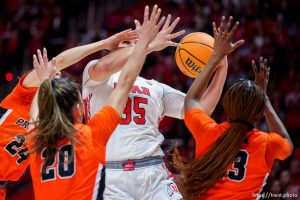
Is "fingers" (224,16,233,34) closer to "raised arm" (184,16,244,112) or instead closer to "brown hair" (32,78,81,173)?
"raised arm" (184,16,244,112)

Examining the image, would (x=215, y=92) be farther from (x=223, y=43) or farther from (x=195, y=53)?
(x=223, y=43)

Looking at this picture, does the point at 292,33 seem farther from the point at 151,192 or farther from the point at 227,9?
the point at 151,192

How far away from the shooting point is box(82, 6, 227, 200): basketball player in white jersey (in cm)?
529

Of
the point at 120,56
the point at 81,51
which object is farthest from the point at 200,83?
the point at 81,51

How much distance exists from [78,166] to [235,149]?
1.16m

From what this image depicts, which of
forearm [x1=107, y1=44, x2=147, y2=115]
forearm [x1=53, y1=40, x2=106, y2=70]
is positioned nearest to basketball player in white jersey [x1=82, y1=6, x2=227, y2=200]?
forearm [x1=53, y1=40, x2=106, y2=70]

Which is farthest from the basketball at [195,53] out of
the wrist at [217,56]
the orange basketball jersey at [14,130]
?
the orange basketball jersey at [14,130]

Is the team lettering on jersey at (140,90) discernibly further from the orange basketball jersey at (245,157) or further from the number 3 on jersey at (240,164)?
the number 3 on jersey at (240,164)

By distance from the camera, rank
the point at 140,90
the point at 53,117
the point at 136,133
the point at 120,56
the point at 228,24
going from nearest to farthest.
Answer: the point at 53,117, the point at 228,24, the point at 120,56, the point at 136,133, the point at 140,90

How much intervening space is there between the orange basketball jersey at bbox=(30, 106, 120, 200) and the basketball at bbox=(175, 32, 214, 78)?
1.78 m

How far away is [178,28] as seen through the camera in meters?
13.5

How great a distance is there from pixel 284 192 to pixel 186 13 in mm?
6280

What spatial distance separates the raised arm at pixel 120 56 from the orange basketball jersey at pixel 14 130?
0.76 m

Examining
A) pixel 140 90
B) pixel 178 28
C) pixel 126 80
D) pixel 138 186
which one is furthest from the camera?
pixel 178 28
